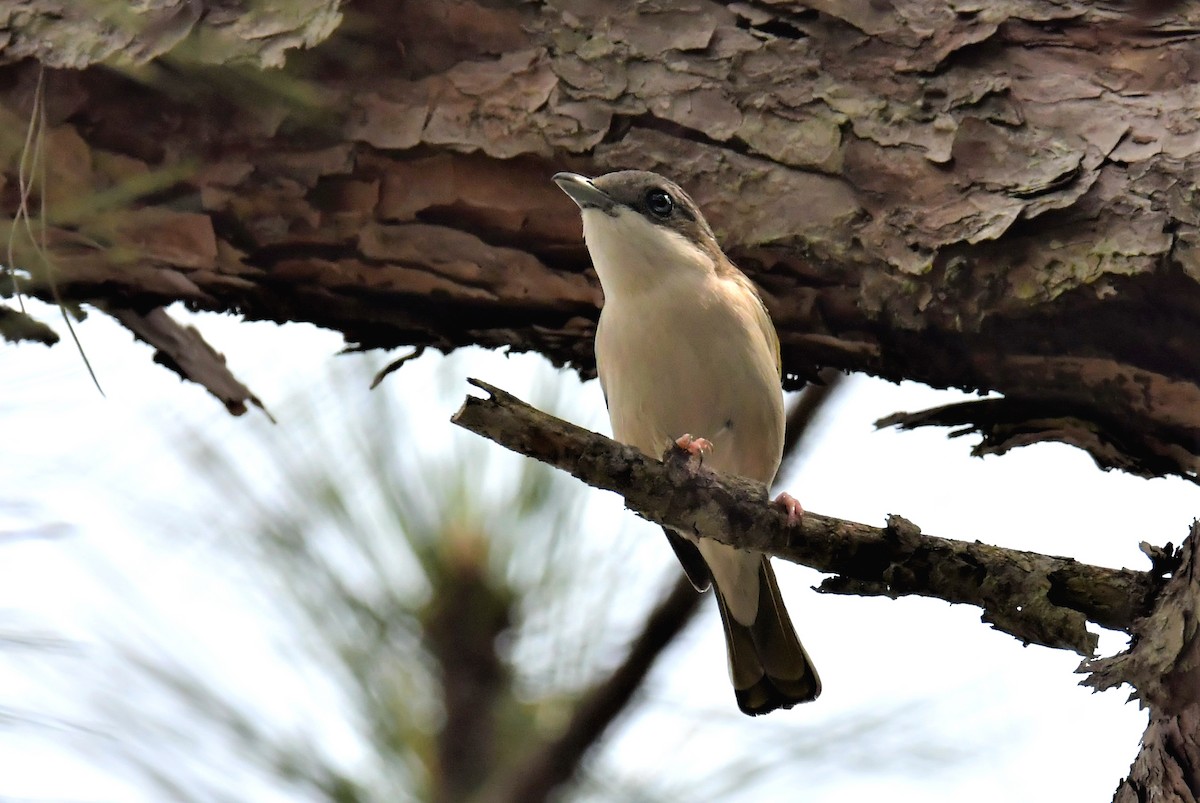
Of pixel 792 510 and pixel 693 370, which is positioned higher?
pixel 693 370

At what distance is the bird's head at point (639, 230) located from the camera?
3.81m

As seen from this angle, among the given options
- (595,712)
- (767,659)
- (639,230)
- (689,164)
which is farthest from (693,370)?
(595,712)

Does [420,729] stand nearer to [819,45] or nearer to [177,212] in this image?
[177,212]

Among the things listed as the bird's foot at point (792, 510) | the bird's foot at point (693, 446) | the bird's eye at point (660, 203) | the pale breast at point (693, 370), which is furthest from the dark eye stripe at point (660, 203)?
the bird's foot at point (792, 510)

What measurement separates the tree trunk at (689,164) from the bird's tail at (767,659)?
1.11 meters

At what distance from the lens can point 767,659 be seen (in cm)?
458

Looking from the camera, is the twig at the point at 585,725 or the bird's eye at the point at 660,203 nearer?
the twig at the point at 585,725

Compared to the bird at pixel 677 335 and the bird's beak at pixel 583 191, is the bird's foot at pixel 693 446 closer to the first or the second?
the bird at pixel 677 335

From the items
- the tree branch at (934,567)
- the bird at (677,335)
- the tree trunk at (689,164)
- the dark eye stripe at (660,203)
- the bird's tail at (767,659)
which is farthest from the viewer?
the bird's tail at (767,659)

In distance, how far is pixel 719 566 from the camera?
14.7 ft

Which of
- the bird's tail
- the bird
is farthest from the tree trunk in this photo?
the bird's tail

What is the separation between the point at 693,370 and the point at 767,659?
1177 millimetres

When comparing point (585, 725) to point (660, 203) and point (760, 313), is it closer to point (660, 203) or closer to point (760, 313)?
point (760, 313)

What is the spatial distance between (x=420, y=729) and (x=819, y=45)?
2.15m
